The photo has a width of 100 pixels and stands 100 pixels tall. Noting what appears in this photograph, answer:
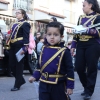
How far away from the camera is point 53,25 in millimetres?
3598

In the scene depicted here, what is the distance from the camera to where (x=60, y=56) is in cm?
368

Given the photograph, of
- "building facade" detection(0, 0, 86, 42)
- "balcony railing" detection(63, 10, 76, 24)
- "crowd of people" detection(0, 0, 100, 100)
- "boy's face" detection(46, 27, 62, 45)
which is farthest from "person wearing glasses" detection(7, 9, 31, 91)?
"balcony railing" detection(63, 10, 76, 24)

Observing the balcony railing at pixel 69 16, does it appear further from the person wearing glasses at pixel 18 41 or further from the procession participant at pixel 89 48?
the procession participant at pixel 89 48

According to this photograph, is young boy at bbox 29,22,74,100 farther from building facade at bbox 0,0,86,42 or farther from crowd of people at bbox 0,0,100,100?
building facade at bbox 0,0,86,42

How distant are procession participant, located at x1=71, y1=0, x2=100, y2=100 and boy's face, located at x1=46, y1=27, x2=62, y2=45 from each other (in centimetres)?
175

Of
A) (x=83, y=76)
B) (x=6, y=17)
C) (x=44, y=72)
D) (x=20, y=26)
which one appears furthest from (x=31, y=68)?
(x=6, y=17)

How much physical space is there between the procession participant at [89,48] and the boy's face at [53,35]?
69.0 inches

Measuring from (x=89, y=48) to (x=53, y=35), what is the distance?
6.34 ft

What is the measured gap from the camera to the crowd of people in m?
3.62

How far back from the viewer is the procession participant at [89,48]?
5363 millimetres

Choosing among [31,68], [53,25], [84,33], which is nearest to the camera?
[53,25]

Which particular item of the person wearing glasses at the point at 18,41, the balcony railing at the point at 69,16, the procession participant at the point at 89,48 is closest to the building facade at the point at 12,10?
the balcony railing at the point at 69,16

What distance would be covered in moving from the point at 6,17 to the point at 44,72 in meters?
14.5

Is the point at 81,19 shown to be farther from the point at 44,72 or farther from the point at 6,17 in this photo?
the point at 6,17
